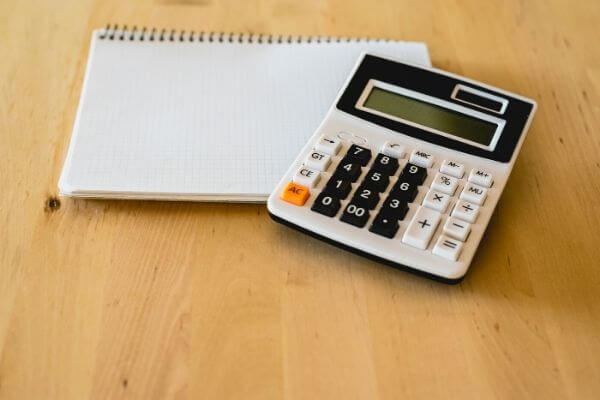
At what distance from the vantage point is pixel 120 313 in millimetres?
439

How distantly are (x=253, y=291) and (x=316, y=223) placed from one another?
0.06 meters

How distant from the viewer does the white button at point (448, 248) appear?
0.45m

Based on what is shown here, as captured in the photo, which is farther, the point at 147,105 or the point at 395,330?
the point at 147,105

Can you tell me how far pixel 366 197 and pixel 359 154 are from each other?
46 millimetres

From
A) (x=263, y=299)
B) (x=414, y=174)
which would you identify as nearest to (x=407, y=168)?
(x=414, y=174)

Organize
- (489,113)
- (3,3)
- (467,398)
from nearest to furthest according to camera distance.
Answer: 1. (467,398)
2. (489,113)
3. (3,3)

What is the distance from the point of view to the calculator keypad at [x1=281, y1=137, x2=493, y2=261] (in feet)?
1.52

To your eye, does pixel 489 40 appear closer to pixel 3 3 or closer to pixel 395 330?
pixel 395 330

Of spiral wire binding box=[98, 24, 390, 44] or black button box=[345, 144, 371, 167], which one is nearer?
black button box=[345, 144, 371, 167]

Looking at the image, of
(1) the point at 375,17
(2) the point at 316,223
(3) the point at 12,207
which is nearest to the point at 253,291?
(2) the point at 316,223

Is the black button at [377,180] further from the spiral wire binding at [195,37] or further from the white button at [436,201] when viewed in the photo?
the spiral wire binding at [195,37]

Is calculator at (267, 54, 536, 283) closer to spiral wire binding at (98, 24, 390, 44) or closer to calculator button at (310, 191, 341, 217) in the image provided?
calculator button at (310, 191, 341, 217)

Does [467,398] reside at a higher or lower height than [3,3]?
lower

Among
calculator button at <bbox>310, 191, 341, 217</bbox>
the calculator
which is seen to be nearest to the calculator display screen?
the calculator
